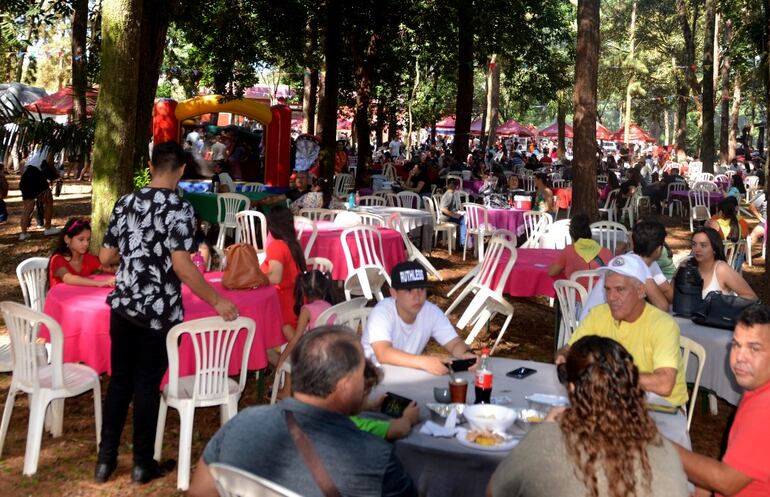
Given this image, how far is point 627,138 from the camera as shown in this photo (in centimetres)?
4916

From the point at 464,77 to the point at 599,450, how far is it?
837 inches

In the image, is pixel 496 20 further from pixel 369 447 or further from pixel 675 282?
pixel 369 447

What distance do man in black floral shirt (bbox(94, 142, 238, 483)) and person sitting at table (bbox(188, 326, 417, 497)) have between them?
1949 millimetres

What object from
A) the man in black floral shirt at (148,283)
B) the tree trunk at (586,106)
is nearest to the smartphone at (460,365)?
the man in black floral shirt at (148,283)

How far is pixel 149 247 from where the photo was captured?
14.8 ft

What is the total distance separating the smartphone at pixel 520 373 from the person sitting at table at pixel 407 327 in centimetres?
21

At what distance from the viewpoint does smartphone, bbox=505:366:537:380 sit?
413cm

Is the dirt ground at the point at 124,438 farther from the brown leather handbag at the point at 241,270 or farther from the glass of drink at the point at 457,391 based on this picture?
the glass of drink at the point at 457,391

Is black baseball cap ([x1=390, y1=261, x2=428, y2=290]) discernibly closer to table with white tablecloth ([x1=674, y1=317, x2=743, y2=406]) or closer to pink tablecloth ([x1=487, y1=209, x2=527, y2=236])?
table with white tablecloth ([x1=674, y1=317, x2=743, y2=406])

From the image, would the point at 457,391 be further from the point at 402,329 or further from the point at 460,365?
the point at 402,329

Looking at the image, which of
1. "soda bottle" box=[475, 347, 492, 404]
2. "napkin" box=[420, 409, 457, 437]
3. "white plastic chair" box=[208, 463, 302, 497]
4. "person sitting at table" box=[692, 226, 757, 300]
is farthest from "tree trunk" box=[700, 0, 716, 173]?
"white plastic chair" box=[208, 463, 302, 497]

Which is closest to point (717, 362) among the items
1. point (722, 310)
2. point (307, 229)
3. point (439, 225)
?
point (722, 310)

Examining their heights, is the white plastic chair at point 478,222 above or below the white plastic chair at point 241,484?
above

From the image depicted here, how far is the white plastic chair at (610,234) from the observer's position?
1056cm
